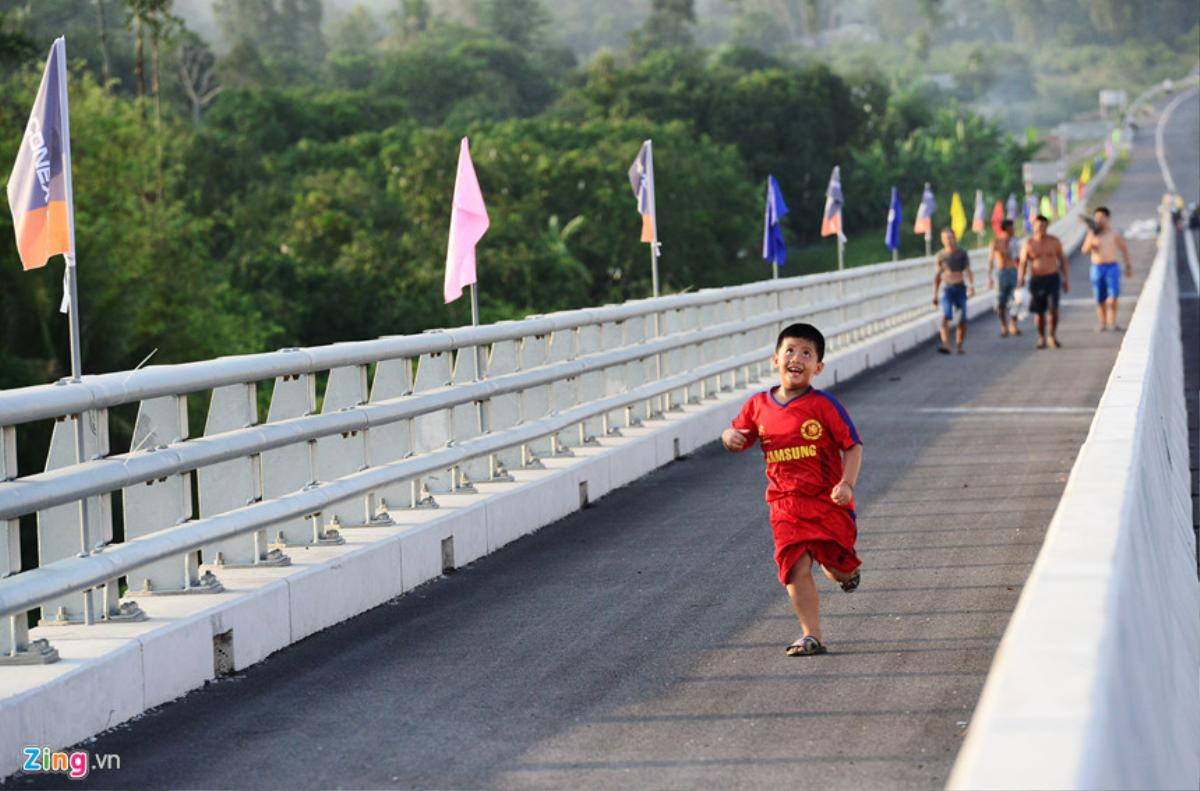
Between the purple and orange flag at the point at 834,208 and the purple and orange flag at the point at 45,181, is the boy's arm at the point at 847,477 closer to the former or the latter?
the purple and orange flag at the point at 45,181

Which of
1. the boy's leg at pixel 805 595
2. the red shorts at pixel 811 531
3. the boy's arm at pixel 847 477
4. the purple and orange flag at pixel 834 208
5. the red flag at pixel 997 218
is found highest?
the purple and orange flag at pixel 834 208

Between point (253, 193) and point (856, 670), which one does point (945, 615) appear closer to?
point (856, 670)

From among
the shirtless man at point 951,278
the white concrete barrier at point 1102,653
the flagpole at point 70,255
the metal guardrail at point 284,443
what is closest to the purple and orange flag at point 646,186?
the metal guardrail at point 284,443

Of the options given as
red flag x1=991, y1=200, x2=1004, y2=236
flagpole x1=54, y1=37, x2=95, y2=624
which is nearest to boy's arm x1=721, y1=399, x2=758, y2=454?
flagpole x1=54, y1=37, x2=95, y2=624

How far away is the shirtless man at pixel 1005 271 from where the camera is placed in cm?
3067

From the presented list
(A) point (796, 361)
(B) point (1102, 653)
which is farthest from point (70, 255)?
(B) point (1102, 653)

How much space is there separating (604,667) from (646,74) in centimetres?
11977

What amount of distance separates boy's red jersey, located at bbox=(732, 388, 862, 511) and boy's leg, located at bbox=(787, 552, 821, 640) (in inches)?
11.4

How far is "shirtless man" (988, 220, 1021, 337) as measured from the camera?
30.7 metres

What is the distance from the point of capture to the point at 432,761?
21.8 feet

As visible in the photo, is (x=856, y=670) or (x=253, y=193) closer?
(x=856, y=670)

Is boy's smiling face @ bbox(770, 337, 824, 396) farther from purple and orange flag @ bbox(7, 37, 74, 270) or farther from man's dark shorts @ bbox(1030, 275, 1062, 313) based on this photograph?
man's dark shorts @ bbox(1030, 275, 1062, 313)

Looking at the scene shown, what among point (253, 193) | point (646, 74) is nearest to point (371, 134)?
point (253, 193)

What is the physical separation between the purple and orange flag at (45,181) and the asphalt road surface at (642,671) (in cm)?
208
